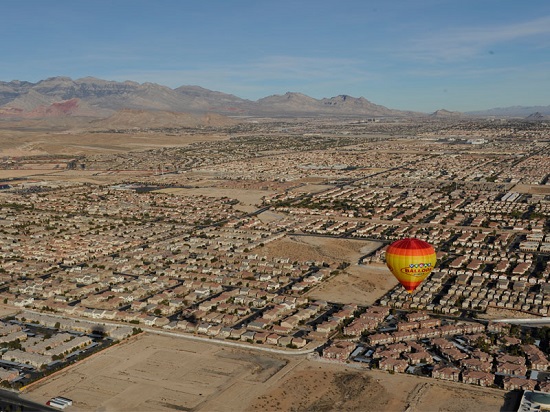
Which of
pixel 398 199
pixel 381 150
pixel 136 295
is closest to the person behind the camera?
pixel 136 295

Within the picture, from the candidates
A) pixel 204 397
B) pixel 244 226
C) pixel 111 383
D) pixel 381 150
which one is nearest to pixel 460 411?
pixel 204 397

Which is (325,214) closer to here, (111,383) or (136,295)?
(136,295)

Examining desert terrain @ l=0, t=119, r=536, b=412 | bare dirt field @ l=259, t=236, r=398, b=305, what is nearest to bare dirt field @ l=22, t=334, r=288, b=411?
desert terrain @ l=0, t=119, r=536, b=412

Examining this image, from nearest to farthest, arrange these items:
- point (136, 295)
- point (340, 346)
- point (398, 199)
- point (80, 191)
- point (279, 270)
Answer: point (340, 346) < point (136, 295) < point (279, 270) < point (398, 199) < point (80, 191)

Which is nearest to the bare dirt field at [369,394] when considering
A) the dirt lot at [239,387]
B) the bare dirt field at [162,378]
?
the dirt lot at [239,387]

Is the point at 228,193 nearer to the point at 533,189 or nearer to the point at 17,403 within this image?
the point at 533,189

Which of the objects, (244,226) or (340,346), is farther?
(244,226)

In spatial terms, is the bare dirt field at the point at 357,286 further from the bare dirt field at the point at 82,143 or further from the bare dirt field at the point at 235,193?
the bare dirt field at the point at 82,143
